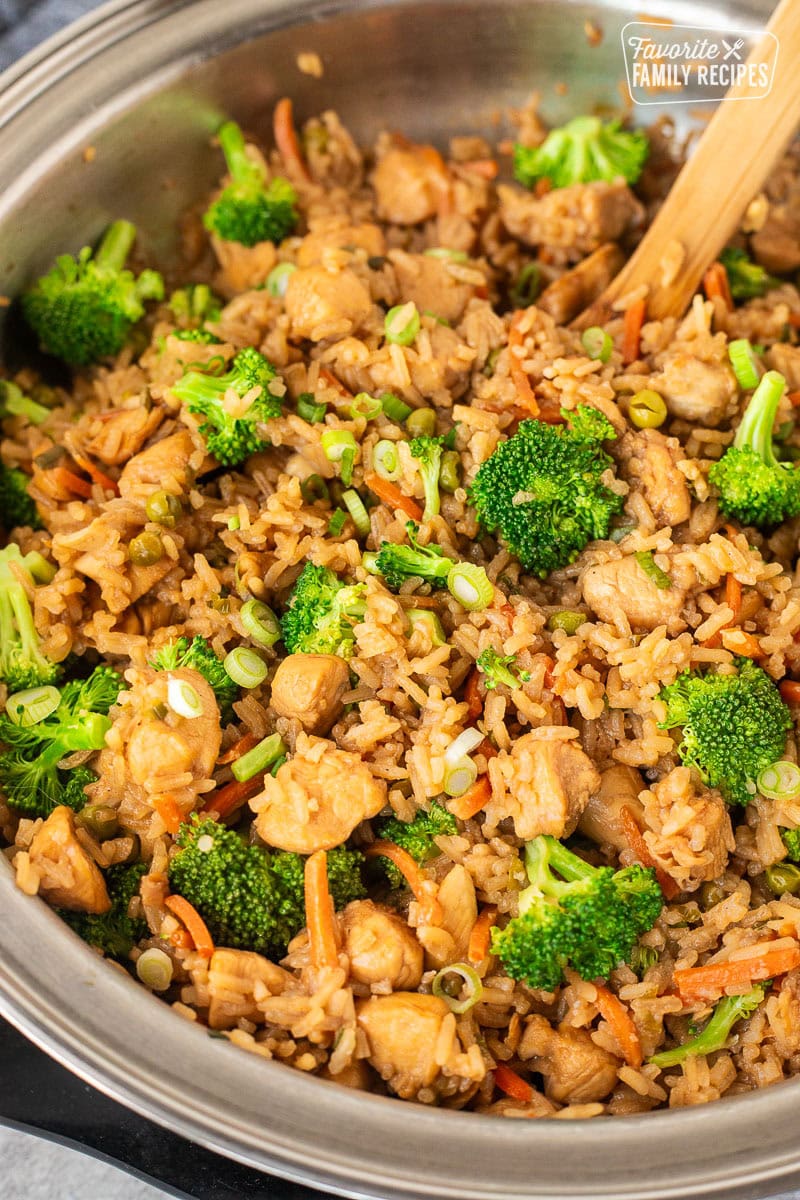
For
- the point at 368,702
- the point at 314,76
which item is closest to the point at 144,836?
the point at 368,702

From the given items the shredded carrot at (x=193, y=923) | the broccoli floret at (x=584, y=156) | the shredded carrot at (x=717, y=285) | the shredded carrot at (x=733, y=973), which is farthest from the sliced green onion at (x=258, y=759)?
the broccoli floret at (x=584, y=156)

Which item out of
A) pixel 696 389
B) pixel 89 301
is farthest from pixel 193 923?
pixel 89 301

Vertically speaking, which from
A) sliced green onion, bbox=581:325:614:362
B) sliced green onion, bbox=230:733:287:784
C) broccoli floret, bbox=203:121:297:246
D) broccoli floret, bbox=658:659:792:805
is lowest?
broccoli floret, bbox=658:659:792:805

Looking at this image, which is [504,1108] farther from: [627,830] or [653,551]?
[653,551]

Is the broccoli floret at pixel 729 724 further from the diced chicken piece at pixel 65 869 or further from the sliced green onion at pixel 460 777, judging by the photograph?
the diced chicken piece at pixel 65 869

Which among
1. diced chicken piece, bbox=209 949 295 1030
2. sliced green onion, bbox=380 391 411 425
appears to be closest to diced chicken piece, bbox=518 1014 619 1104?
diced chicken piece, bbox=209 949 295 1030

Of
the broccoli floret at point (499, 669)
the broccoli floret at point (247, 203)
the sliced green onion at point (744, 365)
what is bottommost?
the broccoli floret at point (499, 669)

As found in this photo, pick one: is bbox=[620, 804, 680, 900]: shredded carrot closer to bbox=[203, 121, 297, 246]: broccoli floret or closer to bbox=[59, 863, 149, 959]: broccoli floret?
bbox=[59, 863, 149, 959]: broccoli floret
